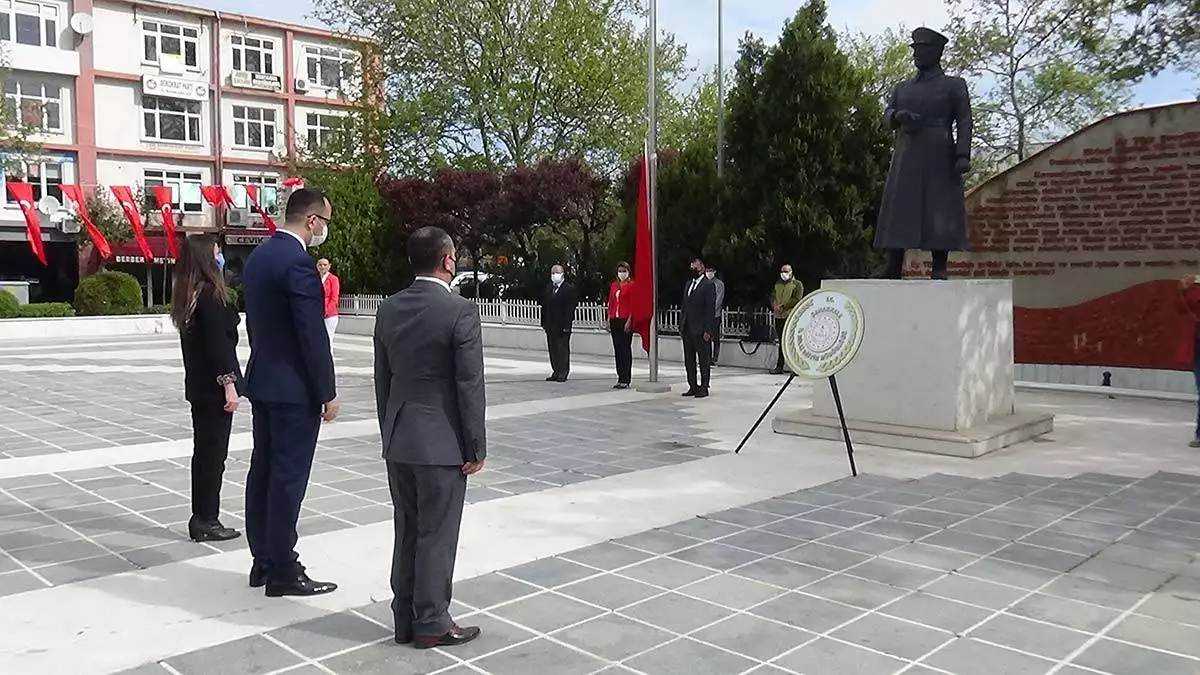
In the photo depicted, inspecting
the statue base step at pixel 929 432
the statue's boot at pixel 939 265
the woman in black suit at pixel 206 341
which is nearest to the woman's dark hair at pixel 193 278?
the woman in black suit at pixel 206 341

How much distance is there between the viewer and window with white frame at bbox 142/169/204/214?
35.9m

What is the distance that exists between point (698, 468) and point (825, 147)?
29.8 ft

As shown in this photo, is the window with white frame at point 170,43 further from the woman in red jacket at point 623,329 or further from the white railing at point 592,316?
the woman in red jacket at point 623,329

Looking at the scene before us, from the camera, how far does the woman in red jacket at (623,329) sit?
13.3 m

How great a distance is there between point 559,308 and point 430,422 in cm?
1012

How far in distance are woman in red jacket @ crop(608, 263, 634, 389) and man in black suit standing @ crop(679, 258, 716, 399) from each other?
3.35 feet

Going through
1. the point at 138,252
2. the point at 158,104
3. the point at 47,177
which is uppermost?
the point at 158,104

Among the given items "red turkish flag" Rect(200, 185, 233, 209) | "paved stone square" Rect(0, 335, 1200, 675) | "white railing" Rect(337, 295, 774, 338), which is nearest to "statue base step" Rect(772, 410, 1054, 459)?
"paved stone square" Rect(0, 335, 1200, 675)

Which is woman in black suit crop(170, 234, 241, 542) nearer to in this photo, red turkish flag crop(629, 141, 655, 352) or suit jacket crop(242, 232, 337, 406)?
suit jacket crop(242, 232, 337, 406)

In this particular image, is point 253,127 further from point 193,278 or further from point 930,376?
point 193,278

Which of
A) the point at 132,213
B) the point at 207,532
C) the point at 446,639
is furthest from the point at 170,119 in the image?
the point at 446,639

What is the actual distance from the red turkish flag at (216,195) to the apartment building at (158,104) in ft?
3.41

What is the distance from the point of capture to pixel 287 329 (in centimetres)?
459

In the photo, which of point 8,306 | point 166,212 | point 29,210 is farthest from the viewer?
point 166,212
